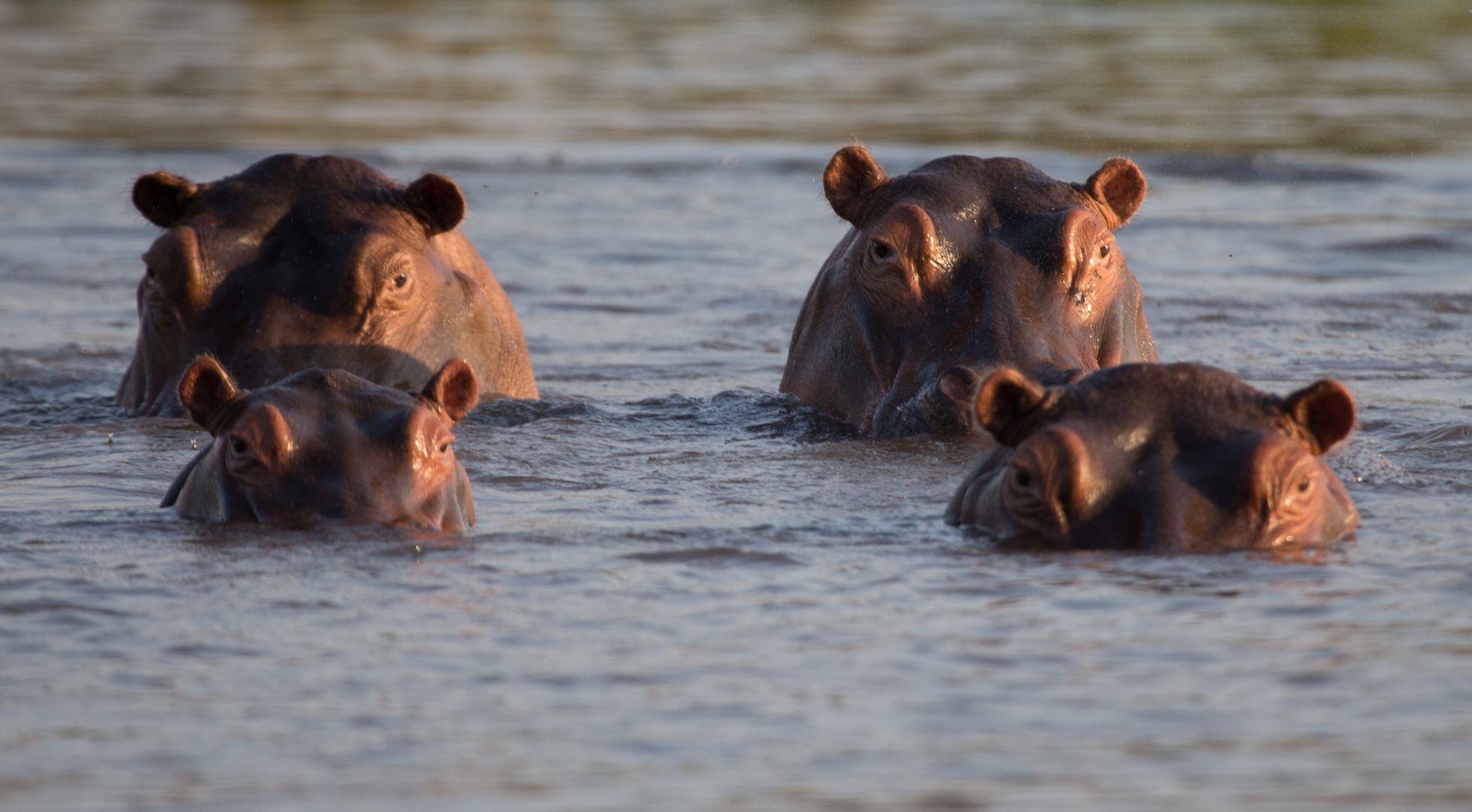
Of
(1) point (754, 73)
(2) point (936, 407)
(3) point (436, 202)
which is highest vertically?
(1) point (754, 73)

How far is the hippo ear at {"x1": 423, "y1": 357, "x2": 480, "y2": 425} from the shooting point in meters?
6.66

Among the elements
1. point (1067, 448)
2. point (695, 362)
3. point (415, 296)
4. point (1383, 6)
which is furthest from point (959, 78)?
point (1067, 448)

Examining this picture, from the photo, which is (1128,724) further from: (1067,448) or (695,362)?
(695,362)

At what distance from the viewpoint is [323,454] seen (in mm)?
6102

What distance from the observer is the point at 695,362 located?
11.9 meters

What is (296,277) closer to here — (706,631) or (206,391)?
(206,391)

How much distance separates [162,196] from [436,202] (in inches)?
41.0

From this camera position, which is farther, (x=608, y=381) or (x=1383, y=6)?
(x=1383, y=6)

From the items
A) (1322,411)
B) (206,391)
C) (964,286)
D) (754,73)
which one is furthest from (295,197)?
(754,73)

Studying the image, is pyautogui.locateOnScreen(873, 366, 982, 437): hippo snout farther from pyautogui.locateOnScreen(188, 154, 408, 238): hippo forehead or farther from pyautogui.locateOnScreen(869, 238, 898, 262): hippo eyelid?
pyautogui.locateOnScreen(188, 154, 408, 238): hippo forehead

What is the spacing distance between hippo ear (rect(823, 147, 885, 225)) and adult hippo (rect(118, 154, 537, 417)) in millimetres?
1459

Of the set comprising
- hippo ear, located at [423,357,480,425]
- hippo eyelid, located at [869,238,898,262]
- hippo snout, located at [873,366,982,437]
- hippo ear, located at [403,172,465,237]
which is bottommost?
hippo snout, located at [873,366,982,437]

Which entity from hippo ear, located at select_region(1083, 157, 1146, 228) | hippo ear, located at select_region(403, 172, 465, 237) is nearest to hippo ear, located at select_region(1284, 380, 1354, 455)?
hippo ear, located at select_region(1083, 157, 1146, 228)

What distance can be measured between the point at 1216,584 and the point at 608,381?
6.06 meters
